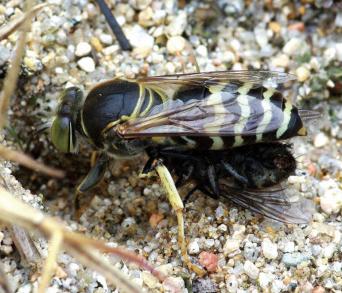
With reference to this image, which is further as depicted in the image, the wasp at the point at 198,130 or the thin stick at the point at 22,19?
the wasp at the point at 198,130

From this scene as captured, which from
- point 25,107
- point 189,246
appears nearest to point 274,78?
point 189,246

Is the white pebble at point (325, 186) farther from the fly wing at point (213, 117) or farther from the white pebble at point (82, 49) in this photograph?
the white pebble at point (82, 49)

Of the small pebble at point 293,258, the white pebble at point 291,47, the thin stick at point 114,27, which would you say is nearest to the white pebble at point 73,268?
the small pebble at point 293,258

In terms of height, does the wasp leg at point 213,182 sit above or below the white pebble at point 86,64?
below

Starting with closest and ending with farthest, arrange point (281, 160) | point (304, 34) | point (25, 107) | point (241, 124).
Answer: point (241, 124), point (281, 160), point (25, 107), point (304, 34)

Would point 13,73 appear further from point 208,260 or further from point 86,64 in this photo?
point 86,64

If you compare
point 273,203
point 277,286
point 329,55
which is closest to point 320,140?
point 329,55

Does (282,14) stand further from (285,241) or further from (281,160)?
(285,241)
